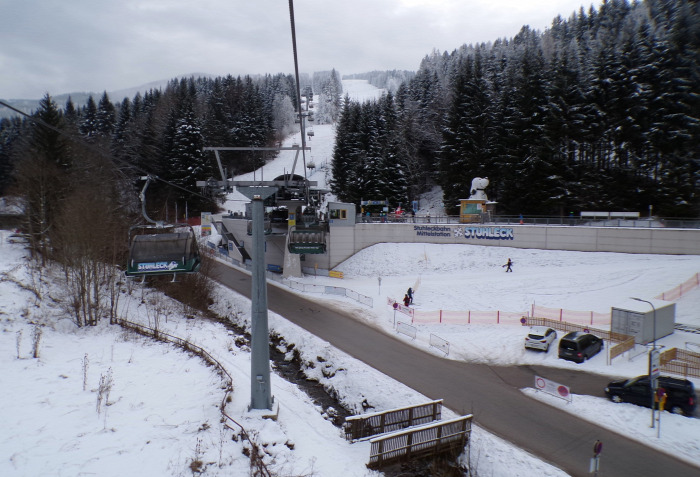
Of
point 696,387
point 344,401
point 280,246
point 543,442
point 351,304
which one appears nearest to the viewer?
point 543,442

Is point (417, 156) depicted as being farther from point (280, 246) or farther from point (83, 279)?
point (83, 279)

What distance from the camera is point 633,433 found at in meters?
12.3

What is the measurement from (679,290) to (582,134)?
23164 mm

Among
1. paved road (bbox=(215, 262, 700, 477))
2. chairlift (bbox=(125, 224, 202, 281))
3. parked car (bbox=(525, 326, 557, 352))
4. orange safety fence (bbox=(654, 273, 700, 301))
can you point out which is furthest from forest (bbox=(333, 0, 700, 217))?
chairlift (bbox=(125, 224, 202, 281))

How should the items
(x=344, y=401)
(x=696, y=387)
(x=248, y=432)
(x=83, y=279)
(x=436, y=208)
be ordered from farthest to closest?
(x=436, y=208)
(x=83, y=279)
(x=344, y=401)
(x=696, y=387)
(x=248, y=432)

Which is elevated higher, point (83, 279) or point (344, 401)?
point (83, 279)

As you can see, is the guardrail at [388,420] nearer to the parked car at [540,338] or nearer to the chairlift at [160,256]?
the chairlift at [160,256]

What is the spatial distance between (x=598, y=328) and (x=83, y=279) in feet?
93.7

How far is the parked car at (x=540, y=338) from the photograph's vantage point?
62.3ft

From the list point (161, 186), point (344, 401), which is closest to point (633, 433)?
point (344, 401)

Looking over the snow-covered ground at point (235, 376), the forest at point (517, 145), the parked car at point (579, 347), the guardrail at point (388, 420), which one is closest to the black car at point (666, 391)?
the snow-covered ground at point (235, 376)

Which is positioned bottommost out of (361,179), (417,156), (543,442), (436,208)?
(543,442)

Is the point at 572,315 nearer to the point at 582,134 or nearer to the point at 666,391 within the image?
the point at 666,391

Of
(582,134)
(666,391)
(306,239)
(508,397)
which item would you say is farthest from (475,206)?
(666,391)
